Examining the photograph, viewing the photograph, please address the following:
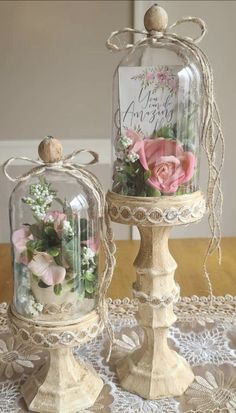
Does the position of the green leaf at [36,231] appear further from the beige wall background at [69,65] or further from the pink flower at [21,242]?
the beige wall background at [69,65]

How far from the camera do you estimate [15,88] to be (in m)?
1.57

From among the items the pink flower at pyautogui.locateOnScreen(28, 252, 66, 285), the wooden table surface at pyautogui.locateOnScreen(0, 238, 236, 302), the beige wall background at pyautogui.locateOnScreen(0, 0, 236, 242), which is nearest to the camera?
the pink flower at pyautogui.locateOnScreen(28, 252, 66, 285)

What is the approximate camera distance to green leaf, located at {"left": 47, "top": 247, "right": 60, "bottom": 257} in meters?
0.60

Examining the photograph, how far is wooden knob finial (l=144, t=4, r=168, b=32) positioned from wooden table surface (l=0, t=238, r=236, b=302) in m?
0.51

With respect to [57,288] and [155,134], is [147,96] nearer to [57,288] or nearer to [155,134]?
[155,134]

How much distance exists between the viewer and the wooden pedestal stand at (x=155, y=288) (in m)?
0.63

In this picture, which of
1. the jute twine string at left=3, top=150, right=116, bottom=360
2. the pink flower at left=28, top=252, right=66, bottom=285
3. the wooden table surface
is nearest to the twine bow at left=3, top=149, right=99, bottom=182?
the jute twine string at left=3, top=150, right=116, bottom=360

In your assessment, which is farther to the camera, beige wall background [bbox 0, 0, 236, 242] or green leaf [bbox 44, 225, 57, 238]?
beige wall background [bbox 0, 0, 236, 242]

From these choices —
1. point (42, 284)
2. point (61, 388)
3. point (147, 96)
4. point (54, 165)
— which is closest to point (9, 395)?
point (61, 388)

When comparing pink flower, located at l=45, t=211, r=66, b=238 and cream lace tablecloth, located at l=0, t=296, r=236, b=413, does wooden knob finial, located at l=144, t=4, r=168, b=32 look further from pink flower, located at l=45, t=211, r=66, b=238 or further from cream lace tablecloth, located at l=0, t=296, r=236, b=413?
cream lace tablecloth, located at l=0, t=296, r=236, b=413

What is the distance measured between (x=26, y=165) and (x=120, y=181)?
0.95m

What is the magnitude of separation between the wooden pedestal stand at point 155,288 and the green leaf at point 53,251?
0.31 feet

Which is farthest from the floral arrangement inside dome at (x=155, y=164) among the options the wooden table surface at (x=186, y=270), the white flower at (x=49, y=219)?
the wooden table surface at (x=186, y=270)

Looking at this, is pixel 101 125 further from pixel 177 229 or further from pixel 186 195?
pixel 186 195
